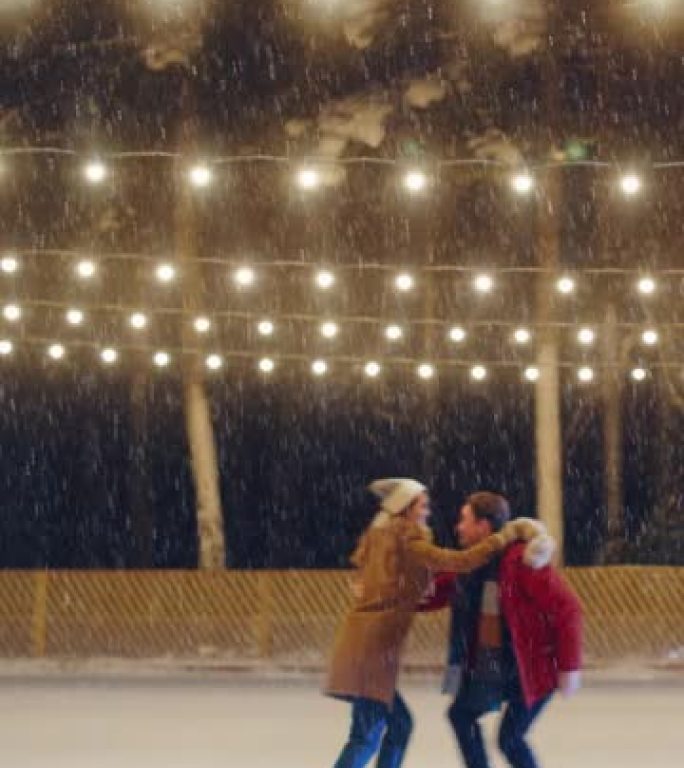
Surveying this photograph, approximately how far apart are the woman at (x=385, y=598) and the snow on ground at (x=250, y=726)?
2688 millimetres

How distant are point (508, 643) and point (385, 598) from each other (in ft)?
2.01

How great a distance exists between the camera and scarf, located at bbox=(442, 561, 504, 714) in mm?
9500

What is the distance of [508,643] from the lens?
952 cm

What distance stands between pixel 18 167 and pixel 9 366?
9175mm

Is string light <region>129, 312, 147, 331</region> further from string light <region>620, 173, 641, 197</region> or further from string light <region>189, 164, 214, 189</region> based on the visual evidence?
string light <region>620, 173, 641, 197</region>

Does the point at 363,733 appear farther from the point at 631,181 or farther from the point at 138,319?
the point at 138,319

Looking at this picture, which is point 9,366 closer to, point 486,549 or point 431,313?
point 431,313

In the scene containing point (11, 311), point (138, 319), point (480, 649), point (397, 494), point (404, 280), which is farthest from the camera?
point (138, 319)

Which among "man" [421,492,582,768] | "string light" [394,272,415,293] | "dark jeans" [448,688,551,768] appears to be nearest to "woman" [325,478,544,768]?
"man" [421,492,582,768]

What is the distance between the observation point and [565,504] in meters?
47.0

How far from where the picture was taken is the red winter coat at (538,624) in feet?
30.7

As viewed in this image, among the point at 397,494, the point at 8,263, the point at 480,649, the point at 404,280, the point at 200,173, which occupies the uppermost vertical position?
the point at 200,173

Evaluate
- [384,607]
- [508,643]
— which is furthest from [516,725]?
[384,607]

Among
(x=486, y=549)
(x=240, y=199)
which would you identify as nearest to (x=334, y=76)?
(x=240, y=199)
